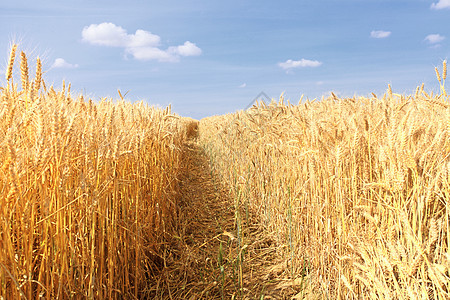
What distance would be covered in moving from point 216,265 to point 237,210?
60 cm

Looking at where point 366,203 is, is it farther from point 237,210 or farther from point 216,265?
point 216,265

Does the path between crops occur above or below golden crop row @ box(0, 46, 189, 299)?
below

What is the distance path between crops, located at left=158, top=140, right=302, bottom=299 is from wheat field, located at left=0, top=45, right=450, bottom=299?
0.02 m

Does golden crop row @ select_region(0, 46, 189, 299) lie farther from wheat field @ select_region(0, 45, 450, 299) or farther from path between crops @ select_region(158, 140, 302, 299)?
path between crops @ select_region(158, 140, 302, 299)

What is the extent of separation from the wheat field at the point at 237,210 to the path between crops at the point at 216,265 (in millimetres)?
17

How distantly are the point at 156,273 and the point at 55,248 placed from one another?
1.23 meters

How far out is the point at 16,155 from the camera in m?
1.24

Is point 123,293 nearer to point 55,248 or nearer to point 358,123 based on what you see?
point 55,248

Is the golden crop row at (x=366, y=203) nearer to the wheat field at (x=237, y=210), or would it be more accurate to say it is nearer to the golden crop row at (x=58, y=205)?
the wheat field at (x=237, y=210)

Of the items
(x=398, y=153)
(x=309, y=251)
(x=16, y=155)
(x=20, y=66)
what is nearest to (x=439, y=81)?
(x=398, y=153)

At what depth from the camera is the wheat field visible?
133cm

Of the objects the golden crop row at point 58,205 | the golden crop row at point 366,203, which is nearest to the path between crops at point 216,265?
the golden crop row at point 366,203

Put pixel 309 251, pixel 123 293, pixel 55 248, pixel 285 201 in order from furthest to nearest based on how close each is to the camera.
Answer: pixel 285 201, pixel 309 251, pixel 123 293, pixel 55 248

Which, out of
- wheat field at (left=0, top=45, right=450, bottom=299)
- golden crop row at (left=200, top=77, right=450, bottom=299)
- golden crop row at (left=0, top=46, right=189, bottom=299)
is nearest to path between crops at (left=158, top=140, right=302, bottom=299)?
wheat field at (left=0, top=45, right=450, bottom=299)
